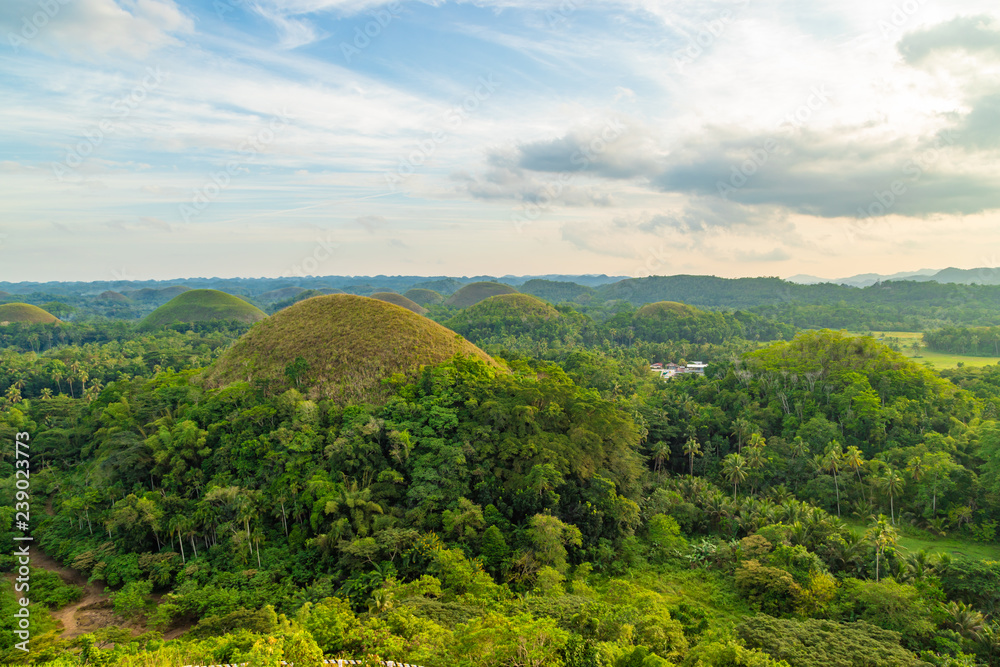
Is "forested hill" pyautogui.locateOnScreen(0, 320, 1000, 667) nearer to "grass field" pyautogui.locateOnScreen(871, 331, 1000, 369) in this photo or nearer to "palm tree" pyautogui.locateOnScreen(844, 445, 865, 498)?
"palm tree" pyautogui.locateOnScreen(844, 445, 865, 498)

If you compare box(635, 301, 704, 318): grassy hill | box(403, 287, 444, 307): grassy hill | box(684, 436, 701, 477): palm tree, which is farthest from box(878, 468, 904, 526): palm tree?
box(403, 287, 444, 307): grassy hill

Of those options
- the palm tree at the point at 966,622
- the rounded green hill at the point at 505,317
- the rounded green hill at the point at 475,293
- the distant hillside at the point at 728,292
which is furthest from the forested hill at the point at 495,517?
the distant hillside at the point at 728,292

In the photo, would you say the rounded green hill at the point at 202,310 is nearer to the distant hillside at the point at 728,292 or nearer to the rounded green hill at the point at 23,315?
the rounded green hill at the point at 23,315

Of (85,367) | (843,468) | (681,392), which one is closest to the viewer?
(843,468)

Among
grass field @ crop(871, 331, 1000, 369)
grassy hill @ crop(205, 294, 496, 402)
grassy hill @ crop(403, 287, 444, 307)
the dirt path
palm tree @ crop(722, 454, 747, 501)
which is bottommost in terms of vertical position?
the dirt path

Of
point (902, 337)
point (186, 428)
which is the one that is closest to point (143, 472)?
→ point (186, 428)

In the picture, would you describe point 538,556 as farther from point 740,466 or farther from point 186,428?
point 186,428
